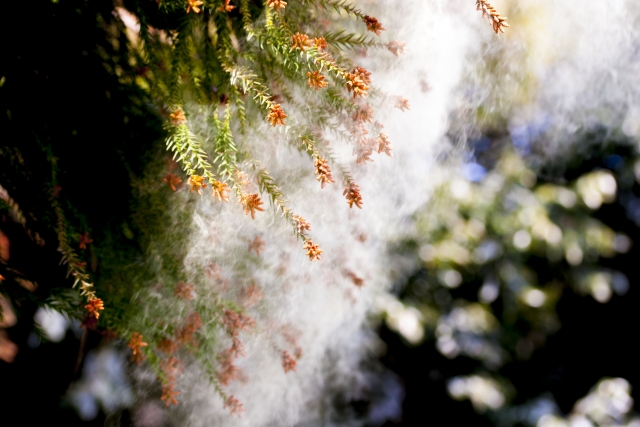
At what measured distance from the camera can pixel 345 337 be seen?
145 centimetres

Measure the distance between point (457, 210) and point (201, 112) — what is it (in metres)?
1.47

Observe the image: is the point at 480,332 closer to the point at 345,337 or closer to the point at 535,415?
the point at 535,415

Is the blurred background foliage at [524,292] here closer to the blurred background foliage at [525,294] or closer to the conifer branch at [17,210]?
the blurred background foliage at [525,294]

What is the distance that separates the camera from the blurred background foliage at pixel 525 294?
178cm

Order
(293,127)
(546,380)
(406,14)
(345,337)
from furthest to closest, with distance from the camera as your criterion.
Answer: (546,380) < (345,337) < (406,14) < (293,127)

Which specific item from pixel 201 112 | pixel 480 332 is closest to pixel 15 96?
pixel 201 112

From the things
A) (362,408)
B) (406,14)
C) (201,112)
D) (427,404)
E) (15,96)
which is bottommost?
(362,408)

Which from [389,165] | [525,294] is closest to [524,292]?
[525,294]

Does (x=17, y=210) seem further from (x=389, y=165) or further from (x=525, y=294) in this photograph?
(x=525, y=294)

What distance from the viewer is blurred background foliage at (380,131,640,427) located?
1.78 metres

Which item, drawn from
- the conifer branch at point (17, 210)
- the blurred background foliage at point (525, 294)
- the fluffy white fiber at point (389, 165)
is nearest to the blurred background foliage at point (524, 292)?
the blurred background foliage at point (525, 294)

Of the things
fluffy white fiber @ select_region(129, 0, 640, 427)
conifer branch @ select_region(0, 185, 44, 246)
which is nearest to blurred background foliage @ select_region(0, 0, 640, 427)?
fluffy white fiber @ select_region(129, 0, 640, 427)

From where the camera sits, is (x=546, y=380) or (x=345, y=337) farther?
(x=546, y=380)

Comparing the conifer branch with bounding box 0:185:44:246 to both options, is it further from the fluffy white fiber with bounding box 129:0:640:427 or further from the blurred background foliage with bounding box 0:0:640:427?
the blurred background foliage with bounding box 0:0:640:427
